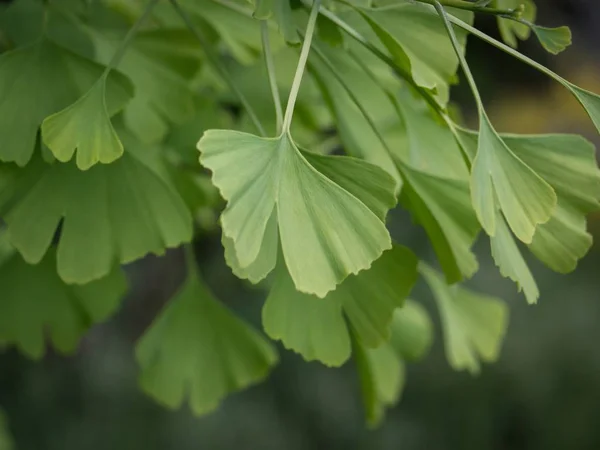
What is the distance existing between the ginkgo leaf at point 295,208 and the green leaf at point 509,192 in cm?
3

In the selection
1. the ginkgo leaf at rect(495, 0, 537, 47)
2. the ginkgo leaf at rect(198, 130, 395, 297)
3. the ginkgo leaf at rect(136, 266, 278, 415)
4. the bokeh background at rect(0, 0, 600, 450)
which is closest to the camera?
the ginkgo leaf at rect(198, 130, 395, 297)

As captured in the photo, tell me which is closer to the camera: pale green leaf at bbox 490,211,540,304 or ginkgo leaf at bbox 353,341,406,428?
pale green leaf at bbox 490,211,540,304

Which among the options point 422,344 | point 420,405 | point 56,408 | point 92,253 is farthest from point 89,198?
point 56,408

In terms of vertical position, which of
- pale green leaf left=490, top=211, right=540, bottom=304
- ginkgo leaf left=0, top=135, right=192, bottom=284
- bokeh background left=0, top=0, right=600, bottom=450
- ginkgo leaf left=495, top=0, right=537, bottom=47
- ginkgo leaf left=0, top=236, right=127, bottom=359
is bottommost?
bokeh background left=0, top=0, right=600, bottom=450

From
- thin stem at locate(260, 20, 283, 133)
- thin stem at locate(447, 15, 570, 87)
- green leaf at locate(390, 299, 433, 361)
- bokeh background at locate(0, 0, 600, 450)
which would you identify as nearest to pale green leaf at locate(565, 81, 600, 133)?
thin stem at locate(447, 15, 570, 87)

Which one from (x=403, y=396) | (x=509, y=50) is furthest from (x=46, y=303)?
(x=403, y=396)

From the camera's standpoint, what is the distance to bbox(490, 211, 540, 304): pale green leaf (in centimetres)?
27

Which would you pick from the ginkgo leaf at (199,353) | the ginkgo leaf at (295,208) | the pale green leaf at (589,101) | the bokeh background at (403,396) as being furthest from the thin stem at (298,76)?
the bokeh background at (403,396)

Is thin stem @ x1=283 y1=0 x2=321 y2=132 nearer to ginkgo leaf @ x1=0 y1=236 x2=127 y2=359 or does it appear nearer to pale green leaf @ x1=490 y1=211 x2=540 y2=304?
pale green leaf @ x1=490 y1=211 x2=540 y2=304

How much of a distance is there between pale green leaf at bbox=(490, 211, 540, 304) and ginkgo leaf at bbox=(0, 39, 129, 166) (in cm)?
17

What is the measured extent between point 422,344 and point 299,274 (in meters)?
0.30

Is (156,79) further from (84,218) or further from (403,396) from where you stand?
(403,396)

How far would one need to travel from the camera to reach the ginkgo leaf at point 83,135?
281mm

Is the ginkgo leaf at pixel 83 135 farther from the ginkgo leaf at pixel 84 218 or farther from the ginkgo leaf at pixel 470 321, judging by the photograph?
the ginkgo leaf at pixel 470 321
